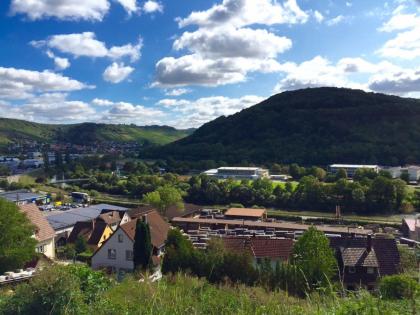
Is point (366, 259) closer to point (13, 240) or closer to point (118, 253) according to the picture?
point (118, 253)

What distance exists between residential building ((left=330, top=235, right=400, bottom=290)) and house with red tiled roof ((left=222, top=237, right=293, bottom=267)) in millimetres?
2640

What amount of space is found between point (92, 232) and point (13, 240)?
468 inches

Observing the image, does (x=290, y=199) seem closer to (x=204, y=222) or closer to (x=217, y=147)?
(x=204, y=222)

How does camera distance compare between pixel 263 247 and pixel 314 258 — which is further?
pixel 263 247

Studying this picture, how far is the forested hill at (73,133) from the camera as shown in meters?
159

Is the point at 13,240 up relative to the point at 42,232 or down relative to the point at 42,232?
up

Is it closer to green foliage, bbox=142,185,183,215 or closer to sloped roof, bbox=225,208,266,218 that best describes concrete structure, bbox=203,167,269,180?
sloped roof, bbox=225,208,266,218

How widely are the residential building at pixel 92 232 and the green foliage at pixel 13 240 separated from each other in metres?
10.1

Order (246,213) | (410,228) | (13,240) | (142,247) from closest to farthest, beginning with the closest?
(13,240) < (142,247) < (410,228) < (246,213)

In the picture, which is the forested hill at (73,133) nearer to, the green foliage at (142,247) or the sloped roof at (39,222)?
the sloped roof at (39,222)

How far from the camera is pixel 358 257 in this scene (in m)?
18.6

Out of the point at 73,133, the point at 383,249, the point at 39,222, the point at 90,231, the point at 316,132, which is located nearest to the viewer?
the point at 383,249

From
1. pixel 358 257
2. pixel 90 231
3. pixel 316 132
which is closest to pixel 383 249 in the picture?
pixel 358 257

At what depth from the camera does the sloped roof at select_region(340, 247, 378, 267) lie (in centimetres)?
1814
